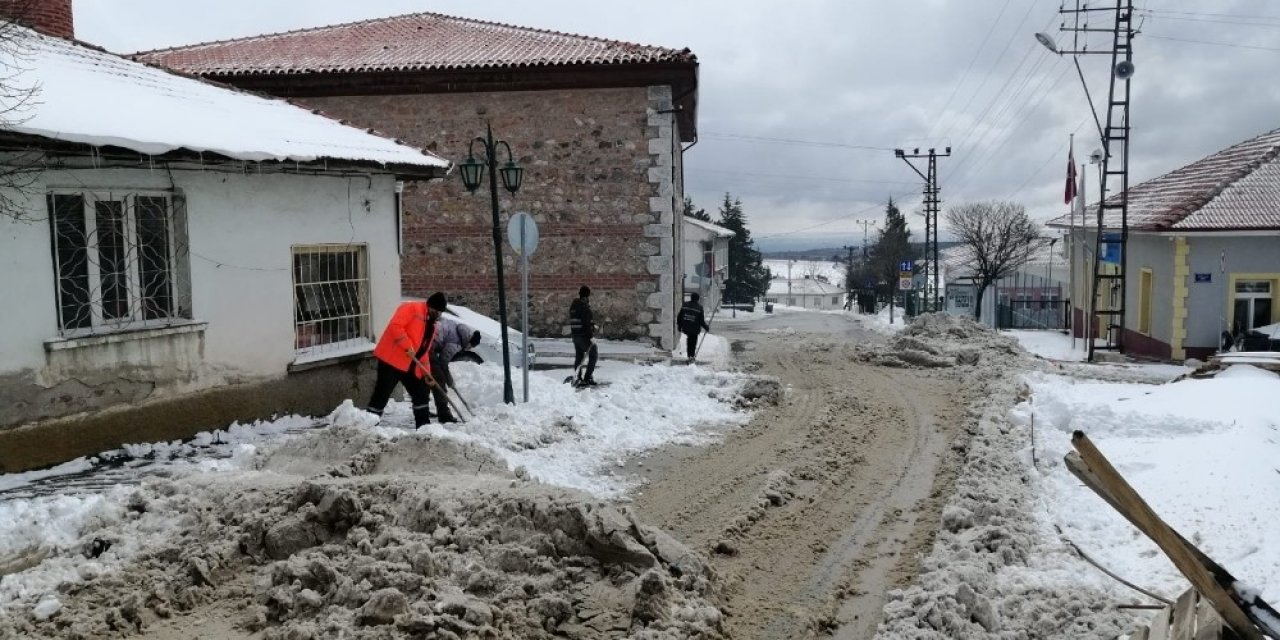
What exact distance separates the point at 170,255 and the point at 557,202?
10125 millimetres

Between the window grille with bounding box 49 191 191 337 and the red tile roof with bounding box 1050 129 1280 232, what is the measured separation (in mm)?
19717

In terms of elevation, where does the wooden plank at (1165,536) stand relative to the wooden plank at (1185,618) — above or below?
above

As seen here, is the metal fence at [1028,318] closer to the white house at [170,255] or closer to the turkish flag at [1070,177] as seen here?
the turkish flag at [1070,177]

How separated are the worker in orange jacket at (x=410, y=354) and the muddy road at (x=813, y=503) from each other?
A: 249 cm

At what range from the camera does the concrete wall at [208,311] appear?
7.66 meters

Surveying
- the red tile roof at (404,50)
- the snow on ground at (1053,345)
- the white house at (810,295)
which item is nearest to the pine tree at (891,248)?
the snow on ground at (1053,345)

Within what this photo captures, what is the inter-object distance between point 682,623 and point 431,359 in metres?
6.11

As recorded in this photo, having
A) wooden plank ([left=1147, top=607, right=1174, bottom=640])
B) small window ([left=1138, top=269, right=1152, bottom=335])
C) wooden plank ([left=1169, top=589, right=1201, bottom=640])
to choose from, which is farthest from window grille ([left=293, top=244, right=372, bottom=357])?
small window ([left=1138, top=269, right=1152, bottom=335])

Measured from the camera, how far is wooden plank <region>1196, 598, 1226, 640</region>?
383 centimetres

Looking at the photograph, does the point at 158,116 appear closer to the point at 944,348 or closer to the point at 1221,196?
the point at 944,348

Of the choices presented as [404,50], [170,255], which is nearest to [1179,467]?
[170,255]

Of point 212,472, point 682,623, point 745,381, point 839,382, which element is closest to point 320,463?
point 212,472

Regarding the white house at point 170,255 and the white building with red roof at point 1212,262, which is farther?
the white building with red roof at point 1212,262

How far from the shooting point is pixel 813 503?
26.8ft
